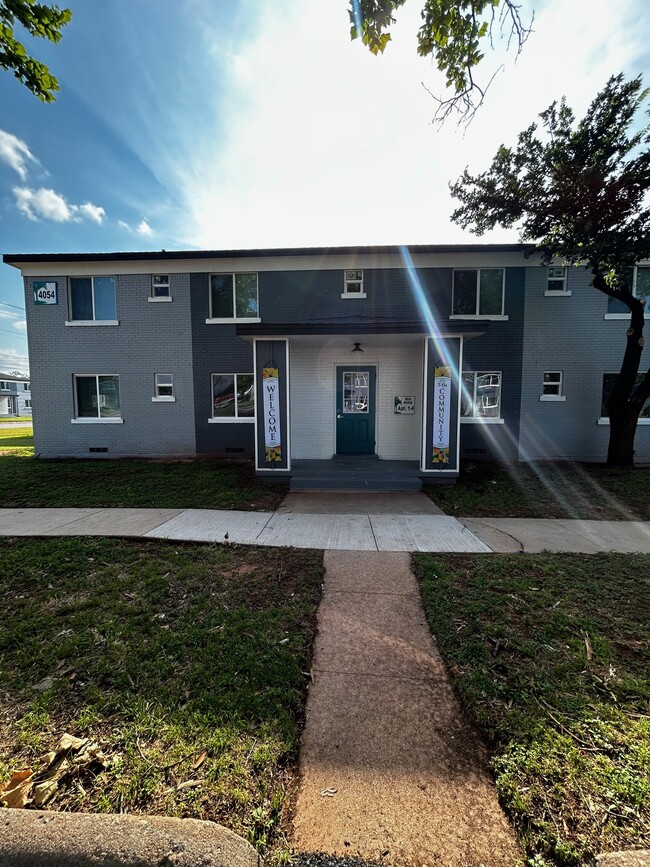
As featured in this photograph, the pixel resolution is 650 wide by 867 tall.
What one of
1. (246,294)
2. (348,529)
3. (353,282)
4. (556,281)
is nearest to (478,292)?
(556,281)

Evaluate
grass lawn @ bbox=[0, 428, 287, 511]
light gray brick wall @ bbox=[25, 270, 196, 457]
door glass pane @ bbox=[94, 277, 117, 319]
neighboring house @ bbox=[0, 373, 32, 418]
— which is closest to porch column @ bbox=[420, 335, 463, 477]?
grass lawn @ bbox=[0, 428, 287, 511]

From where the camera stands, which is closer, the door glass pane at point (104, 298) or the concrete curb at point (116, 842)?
the concrete curb at point (116, 842)

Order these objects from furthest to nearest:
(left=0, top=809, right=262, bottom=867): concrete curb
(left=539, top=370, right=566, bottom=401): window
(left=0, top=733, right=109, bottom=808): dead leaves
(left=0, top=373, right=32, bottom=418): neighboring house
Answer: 1. (left=0, top=373, right=32, bottom=418): neighboring house
2. (left=539, top=370, right=566, bottom=401): window
3. (left=0, top=733, right=109, bottom=808): dead leaves
4. (left=0, top=809, right=262, bottom=867): concrete curb

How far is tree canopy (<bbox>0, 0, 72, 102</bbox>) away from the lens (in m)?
4.05

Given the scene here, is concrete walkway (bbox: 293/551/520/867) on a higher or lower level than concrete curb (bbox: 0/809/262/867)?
lower

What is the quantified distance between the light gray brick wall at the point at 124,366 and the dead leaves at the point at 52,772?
10.5 meters

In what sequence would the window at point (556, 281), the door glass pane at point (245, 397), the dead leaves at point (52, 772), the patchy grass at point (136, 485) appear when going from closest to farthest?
1. the dead leaves at point (52, 772)
2. the patchy grass at point (136, 485)
3. the window at point (556, 281)
4. the door glass pane at point (245, 397)

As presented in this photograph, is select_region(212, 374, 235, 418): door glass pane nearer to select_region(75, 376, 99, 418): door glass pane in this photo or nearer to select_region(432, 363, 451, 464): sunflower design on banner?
select_region(75, 376, 99, 418): door glass pane

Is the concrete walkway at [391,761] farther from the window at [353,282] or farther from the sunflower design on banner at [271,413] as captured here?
the window at [353,282]

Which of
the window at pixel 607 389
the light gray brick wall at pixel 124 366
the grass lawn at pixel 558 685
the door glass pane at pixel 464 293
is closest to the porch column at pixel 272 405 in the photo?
the light gray brick wall at pixel 124 366

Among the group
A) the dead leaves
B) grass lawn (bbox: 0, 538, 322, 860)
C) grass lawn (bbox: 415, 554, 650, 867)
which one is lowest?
grass lawn (bbox: 415, 554, 650, 867)

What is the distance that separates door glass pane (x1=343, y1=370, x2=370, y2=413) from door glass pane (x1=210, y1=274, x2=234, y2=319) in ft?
14.7

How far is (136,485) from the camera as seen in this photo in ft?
28.1

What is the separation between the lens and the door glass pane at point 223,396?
12.1 meters
